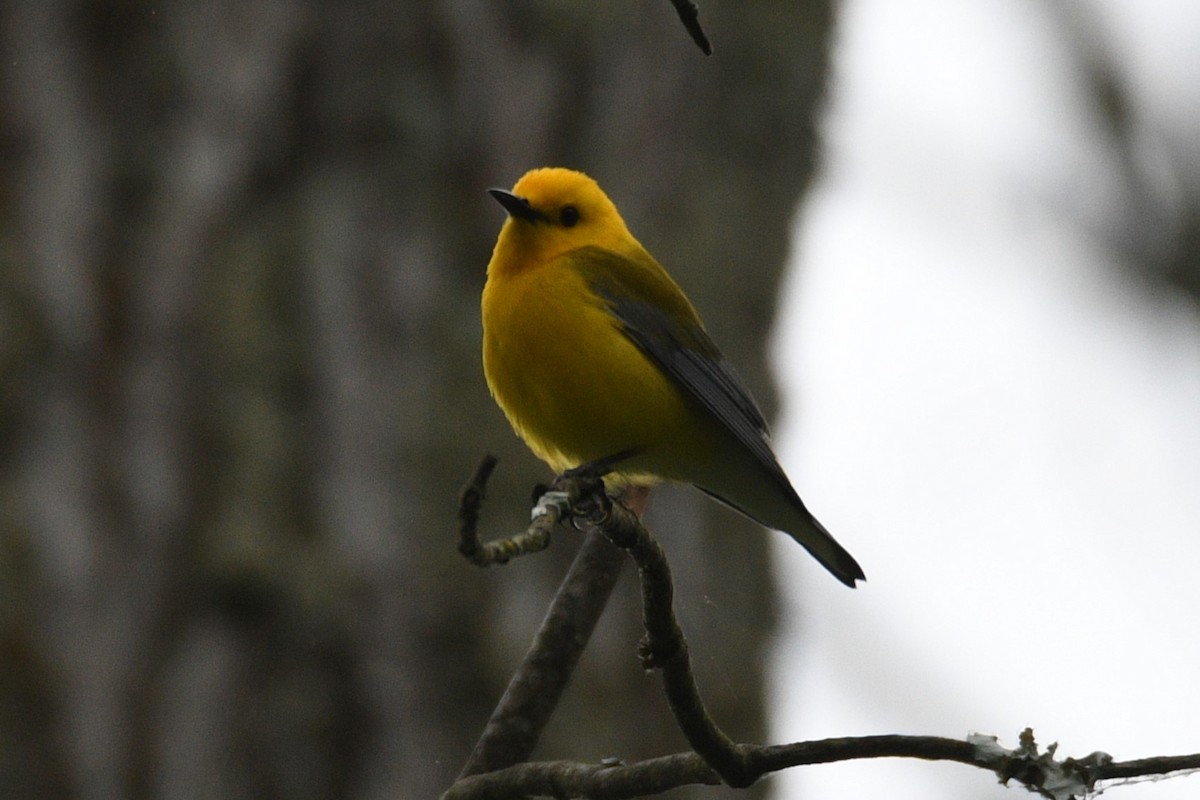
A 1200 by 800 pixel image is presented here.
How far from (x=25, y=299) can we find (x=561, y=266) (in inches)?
41.1

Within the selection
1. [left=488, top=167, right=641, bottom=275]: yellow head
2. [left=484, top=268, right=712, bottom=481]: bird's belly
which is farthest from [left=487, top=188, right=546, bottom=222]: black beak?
[left=484, top=268, right=712, bottom=481]: bird's belly

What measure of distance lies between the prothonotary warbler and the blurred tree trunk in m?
0.30

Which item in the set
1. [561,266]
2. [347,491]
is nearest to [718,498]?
[561,266]

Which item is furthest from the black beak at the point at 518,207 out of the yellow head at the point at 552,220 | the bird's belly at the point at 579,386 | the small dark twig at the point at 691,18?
the small dark twig at the point at 691,18

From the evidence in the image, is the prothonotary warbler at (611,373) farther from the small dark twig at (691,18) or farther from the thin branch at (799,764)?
the small dark twig at (691,18)

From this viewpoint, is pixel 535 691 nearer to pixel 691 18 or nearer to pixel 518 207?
pixel 691 18

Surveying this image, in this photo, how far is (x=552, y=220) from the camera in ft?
11.1

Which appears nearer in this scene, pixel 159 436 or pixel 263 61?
pixel 159 436

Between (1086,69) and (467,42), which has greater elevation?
(1086,69)

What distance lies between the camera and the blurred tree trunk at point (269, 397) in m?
3.07

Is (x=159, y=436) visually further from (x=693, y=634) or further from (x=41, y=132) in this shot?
(x=693, y=634)

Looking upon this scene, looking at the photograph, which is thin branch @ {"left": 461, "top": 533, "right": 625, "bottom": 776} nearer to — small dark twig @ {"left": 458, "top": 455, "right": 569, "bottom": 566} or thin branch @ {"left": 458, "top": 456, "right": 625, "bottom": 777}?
thin branch @ {"left": 458, "top": 456, "right": 625, "bottom": 777}

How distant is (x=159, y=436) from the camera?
319cm

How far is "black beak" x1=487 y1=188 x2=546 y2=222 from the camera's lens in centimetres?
327
